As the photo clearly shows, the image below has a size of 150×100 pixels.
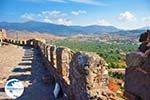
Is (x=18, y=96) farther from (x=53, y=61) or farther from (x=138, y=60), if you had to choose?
(x=138, y=60)

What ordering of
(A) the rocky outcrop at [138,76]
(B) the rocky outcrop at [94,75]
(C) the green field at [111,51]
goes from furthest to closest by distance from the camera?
(C) the green field at [111,51] < (B) the rocky outcrop at [94,75] < (A) the rocky outcrop at [138,76]

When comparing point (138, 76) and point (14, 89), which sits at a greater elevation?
point (138, 76)

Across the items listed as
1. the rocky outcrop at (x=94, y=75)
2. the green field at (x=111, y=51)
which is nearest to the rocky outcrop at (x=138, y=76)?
the rocky outcrop at (x=94, y=75)

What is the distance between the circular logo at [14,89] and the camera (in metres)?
10.2

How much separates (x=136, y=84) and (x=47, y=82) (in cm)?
986

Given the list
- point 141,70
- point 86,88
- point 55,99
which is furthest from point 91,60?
point 55,99

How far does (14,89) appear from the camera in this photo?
1042cm

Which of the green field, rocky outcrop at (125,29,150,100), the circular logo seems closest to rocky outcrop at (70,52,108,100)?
rocky outcrop at (125,29,150,100)

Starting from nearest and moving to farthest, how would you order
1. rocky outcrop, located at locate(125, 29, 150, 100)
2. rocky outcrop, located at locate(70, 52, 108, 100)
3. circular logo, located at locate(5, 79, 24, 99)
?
1. rocky outcrop, located at locate(125, 29, 150, 100)
2. rocky outcrop, located at locate(70, 52, 108, 100)
3. circular logo, located at locate(5, 79, 24, 99)

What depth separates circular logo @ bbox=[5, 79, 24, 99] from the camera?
1023cm

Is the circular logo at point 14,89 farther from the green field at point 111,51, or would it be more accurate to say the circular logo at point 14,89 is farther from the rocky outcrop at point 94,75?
the rocky outcrop at point 94,75

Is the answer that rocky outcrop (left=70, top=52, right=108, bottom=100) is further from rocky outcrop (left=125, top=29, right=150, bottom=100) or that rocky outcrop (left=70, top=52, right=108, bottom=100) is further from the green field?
the green field

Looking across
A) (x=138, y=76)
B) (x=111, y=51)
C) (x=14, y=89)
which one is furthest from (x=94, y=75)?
(x=111, y=51)

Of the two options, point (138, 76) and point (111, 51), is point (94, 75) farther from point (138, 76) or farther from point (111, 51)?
point (111, 51)
